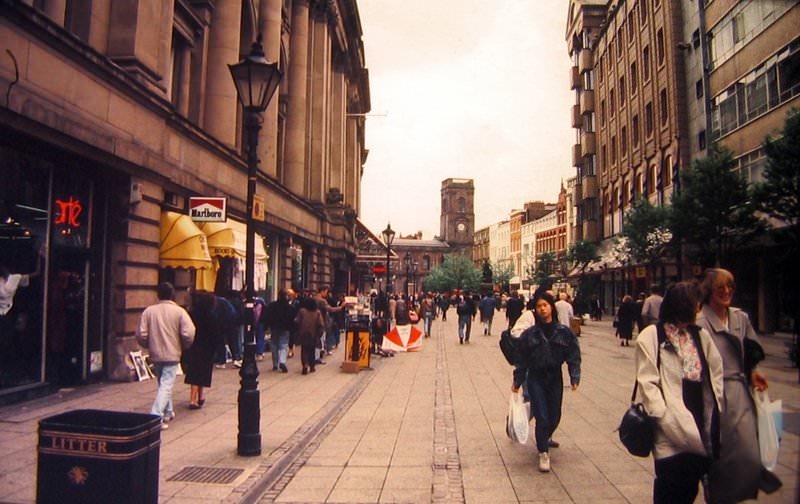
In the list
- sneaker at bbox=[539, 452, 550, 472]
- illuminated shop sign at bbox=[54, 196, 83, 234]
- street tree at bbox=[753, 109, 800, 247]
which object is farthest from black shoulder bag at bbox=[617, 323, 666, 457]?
street tree at bbox=[753, 109, 800, 247]

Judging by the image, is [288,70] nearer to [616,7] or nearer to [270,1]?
[270,1]

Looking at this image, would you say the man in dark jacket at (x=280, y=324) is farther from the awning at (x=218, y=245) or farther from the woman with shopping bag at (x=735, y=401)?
the woman with shopping bag at (x=735, y=401)

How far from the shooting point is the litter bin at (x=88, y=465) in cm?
376

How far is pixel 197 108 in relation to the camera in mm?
19156

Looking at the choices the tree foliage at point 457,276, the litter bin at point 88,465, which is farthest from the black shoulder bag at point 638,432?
the tree foliage at point 457,276

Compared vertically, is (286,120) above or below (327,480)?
above

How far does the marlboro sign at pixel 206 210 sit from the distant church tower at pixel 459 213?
14425 centimetres

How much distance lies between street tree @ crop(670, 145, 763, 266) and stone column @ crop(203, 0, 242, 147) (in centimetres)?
1566

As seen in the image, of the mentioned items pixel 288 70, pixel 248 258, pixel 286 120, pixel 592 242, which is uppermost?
pixel 288 70

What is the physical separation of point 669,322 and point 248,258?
16.7ft

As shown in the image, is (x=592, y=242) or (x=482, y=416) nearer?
(x=482, y=416)

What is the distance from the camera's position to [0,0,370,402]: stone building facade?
9.20m

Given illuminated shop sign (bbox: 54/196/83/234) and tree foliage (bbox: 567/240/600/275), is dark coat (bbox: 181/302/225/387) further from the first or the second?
tree foliage (bbox: 567/240/600/275)

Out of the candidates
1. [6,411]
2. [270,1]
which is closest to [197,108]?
[270,1]
